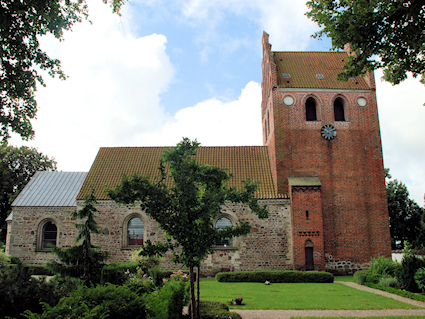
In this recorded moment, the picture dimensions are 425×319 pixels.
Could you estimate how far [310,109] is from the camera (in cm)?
2245

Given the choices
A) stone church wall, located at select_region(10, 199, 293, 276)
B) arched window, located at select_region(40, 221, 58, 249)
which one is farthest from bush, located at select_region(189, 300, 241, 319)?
arched window, located at select_region(40, 221, 58, 249)

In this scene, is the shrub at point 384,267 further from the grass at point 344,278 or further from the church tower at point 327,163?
the church tower at point 327,163

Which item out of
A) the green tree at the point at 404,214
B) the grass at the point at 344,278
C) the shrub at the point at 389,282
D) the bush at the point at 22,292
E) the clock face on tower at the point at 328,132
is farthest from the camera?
the green tree at the point at 404,214

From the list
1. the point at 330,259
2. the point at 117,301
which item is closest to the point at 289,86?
the point at 330,259

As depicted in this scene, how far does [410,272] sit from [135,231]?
1443 cm

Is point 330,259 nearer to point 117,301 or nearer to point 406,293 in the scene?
point 406,293

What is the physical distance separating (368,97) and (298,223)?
31.7ft

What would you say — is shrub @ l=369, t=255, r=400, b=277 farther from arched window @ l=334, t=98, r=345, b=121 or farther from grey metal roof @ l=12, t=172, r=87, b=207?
grey metal roof @ l=12, t=172, r=87, b=207

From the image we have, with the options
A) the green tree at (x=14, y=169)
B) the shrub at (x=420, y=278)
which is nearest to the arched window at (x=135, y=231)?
the shrub at (x=420, y=278)

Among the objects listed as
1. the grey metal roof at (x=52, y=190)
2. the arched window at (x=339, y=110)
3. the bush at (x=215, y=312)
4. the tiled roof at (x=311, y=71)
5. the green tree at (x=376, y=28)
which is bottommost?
the bush at (x=215, y=312)

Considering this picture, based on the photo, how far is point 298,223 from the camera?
1927 centimetres

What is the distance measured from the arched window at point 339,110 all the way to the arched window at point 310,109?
1.42 meters

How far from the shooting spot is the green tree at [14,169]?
32.2 metres

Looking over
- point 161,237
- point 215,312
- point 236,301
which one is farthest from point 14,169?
point 215,312
